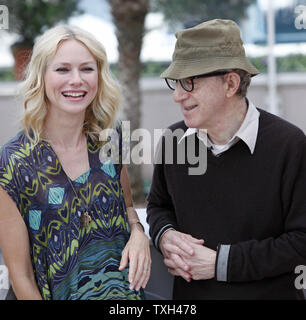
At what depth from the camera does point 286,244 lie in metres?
1.93

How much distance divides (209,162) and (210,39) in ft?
1.57

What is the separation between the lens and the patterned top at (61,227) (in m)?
1.95

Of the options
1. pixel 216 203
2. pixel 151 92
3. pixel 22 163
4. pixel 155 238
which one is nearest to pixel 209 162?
pixel 216 203

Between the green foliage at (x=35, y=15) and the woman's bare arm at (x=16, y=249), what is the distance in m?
6.53

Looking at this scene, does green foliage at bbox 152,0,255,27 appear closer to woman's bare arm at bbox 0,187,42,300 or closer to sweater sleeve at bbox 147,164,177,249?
sweater sleeve at bbox 147,164,177,249

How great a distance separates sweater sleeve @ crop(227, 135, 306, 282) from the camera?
1.93m

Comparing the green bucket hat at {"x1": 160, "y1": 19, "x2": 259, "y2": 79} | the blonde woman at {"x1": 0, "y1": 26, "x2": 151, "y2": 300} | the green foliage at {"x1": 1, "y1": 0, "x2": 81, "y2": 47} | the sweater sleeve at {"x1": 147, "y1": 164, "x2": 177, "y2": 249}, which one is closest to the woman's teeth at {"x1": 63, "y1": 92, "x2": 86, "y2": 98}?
the blonde woman at {"x1": 0, "y1": 26, "x2": 151, "y2": 300}

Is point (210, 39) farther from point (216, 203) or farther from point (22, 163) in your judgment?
point (22, 163)

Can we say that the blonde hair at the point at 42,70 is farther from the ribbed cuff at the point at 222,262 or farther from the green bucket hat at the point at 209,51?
the ribbed cuff at the point at 222,262

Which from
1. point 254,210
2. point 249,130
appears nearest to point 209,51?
point 249,130

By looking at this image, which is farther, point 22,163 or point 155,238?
point 155,238

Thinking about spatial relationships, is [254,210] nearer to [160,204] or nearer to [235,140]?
[235,140]

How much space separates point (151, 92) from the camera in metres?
8.43

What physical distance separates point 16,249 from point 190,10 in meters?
6.67
